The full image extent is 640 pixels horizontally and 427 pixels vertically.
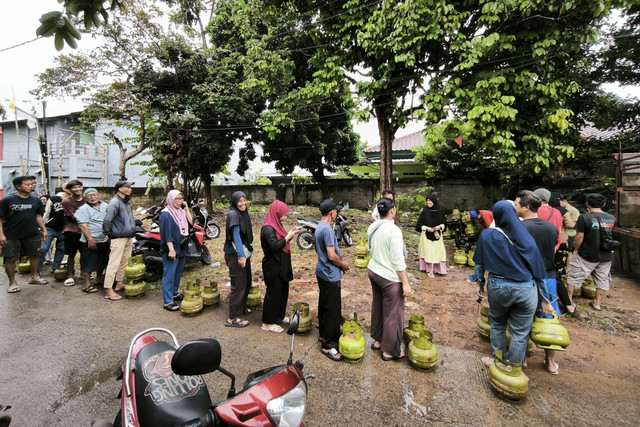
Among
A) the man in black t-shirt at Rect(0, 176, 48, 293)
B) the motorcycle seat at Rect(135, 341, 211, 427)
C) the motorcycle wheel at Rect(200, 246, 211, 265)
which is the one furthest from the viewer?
the motorcycle wheel at Rect(200, 246, 211, 265)

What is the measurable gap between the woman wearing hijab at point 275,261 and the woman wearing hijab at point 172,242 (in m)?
1.55

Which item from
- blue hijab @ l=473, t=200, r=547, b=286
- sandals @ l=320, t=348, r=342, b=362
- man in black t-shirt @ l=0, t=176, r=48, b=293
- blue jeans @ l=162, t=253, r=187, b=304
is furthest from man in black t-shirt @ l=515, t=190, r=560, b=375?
man in black t-shirt @ l=0, t=176, r=48, b=293

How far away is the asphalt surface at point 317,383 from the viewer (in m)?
2.44

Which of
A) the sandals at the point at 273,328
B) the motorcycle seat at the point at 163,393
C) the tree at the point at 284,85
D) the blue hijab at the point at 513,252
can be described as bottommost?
the sandals at the point at 273,328

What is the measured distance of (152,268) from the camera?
19.6ft

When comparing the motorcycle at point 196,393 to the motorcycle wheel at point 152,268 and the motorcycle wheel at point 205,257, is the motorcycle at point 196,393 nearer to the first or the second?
the motorcycle wheel at point 152,268

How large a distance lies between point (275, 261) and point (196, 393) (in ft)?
6.44

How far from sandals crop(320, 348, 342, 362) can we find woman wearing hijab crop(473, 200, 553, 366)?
1.62 metres

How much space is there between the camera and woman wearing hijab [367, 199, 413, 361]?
3025mm

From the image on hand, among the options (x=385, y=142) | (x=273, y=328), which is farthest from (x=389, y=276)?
(x=385, y=142)

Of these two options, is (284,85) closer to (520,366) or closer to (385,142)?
(385,142)

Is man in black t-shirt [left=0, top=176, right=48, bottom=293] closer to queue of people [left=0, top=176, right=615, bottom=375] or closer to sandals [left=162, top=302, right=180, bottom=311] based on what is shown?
queue of people [left=0, top=176, right=615, bottom=375]

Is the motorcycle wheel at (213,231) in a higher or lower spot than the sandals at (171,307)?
higher

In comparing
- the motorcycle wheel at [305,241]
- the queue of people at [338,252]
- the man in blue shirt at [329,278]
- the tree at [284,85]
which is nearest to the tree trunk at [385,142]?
the tree at [284,85]
